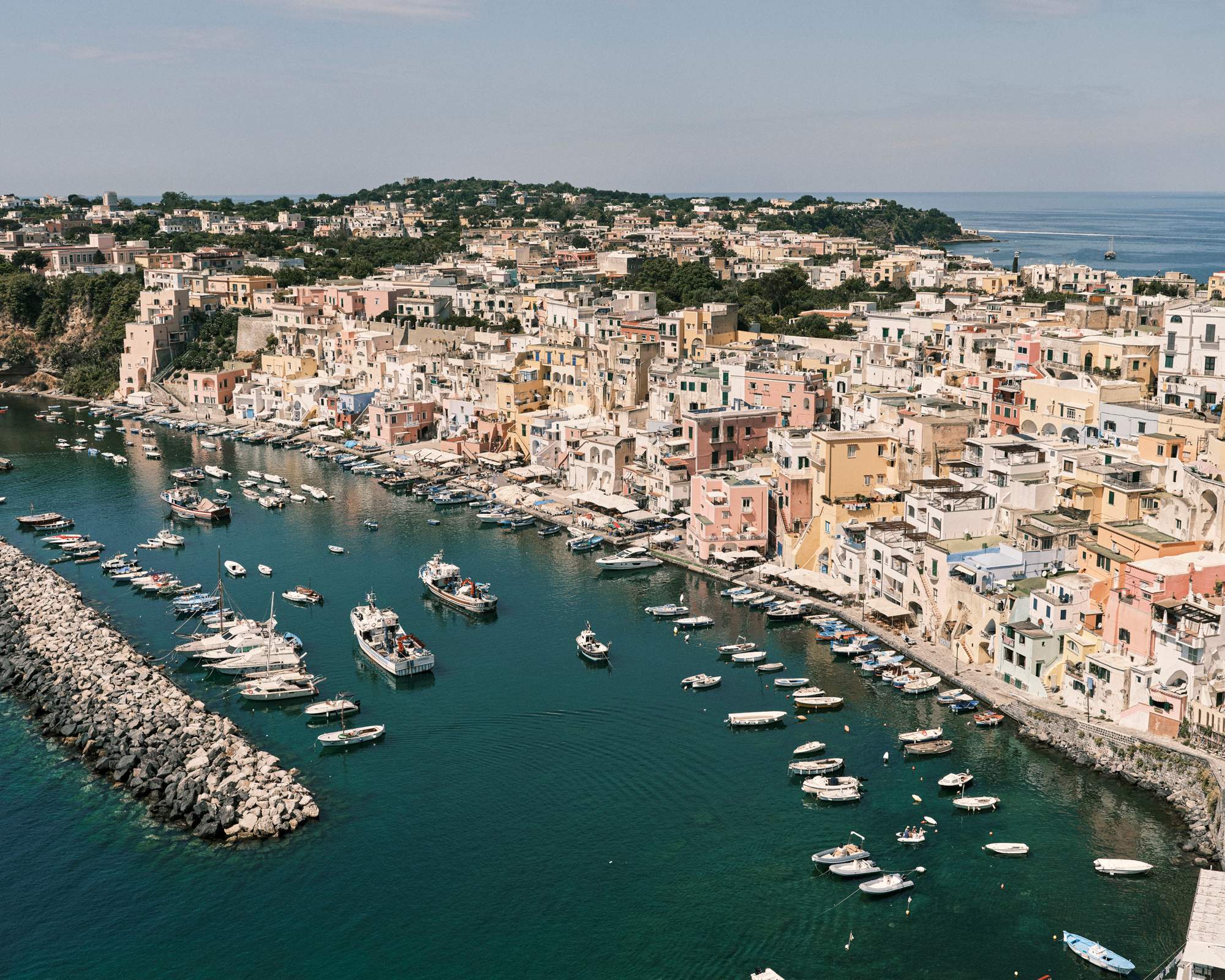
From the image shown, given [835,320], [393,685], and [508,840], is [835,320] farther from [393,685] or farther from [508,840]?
[508,840]

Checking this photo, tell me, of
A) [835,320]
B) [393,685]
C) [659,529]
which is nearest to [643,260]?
[835,320]

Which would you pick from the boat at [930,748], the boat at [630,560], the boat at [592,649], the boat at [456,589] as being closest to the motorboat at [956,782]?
the boat at [930,748]

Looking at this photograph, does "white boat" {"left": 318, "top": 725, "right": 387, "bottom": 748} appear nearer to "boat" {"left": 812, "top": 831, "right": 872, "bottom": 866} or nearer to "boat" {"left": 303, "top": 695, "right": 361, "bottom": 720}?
"boat" {"left": 303, "top": 695, "right": 361, "bottom": 720}

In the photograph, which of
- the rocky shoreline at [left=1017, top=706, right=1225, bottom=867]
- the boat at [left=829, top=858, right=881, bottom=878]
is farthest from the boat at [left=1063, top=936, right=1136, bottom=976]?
the rocky shoreline at [left=1017, top=706, right=1225, bottom=867]

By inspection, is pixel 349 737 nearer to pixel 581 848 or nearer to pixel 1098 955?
pixel 581 848

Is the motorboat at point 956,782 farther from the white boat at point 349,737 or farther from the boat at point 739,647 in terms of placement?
the white boat at point 349,737

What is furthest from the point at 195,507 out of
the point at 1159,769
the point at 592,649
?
the point at 1159,769

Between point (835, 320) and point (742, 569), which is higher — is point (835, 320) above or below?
above

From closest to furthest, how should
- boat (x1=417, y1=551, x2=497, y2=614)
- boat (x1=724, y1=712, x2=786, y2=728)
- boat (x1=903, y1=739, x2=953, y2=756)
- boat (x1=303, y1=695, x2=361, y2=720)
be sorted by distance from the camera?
1. boat (x1=903, y1=739, x2=953, y2=756)
2. boat (x1=724, y1=712, x2=786, y2=728)
3. boat (x1=303, y1=695, x2=361, y2=720)
4. boat (x1=417, y1=551, x2=497, y2=614)
